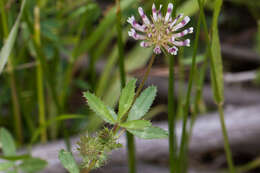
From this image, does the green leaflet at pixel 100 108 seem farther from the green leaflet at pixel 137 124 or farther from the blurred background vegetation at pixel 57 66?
the blurred background vegetation at pixel 57 66

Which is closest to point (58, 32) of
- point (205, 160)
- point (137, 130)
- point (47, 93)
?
point (47, 93)

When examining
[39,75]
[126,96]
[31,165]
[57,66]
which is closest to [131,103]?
[126,96]

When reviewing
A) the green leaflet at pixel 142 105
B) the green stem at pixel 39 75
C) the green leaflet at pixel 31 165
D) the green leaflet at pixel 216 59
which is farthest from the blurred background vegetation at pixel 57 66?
the green leaflet at pixel 142 105

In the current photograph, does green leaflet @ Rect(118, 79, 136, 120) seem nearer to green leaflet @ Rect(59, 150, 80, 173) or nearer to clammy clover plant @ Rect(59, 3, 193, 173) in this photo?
clammy clover plant @ Rect(59, 3, 193, 173)

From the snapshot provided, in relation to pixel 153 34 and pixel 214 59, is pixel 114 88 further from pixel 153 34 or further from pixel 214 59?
pixel 153 34

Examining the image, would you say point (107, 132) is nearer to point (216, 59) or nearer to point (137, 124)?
point (137, 124)

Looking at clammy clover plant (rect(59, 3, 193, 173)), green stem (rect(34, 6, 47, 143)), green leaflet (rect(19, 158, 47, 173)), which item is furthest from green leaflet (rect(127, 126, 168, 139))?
green stem (rect(34, 6, 47, 143))
